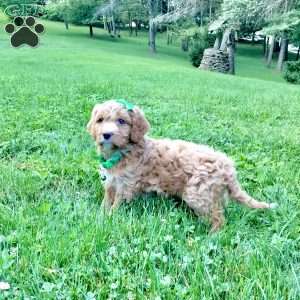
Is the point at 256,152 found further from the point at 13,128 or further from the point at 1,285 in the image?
the point at 1,285

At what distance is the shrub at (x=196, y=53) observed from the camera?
40.5 m

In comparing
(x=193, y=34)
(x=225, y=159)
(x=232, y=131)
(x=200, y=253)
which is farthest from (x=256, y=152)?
(x=193, y=34)

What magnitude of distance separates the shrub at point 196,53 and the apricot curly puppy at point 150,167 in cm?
3707

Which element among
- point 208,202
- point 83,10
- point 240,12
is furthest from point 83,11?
point 208,202

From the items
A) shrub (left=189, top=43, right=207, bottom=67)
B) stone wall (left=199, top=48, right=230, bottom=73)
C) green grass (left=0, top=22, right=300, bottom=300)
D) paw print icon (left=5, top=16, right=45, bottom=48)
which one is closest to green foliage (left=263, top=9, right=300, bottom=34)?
stone wall (left=199, top=48, right=230, bottom=73)

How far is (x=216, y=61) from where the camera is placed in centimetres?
3625

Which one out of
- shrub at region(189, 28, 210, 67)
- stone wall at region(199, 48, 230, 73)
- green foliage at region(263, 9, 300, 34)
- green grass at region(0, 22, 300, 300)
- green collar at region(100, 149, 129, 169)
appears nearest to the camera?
green grass at region(0, 22, 300, 300)

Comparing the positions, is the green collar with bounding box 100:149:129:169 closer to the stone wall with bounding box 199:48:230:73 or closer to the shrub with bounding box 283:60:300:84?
the shrub with bounding box 283:60:300:84

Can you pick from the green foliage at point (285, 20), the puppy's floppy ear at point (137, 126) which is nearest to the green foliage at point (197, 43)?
the green foliage at point (285, 20)

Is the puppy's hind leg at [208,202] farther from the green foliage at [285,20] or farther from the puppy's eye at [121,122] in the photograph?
the green foliage at [285,20]

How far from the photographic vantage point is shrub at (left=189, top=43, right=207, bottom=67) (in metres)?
40.5

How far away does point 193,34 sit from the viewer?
4344 cm

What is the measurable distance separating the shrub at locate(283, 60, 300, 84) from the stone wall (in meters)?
4.55

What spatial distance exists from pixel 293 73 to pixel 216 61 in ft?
19.0
